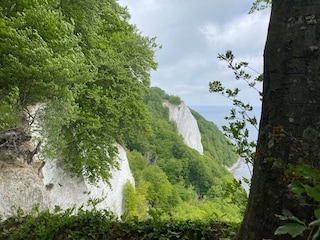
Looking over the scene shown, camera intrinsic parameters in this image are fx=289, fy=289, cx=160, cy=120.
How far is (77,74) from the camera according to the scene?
510cm

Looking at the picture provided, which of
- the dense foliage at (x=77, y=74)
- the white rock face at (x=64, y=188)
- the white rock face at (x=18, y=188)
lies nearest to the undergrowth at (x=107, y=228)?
the dense foliage at (x=77, y=74)

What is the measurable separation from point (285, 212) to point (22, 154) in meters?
5.58

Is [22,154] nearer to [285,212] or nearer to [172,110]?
[285,212]

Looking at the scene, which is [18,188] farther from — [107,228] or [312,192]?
[312,192]

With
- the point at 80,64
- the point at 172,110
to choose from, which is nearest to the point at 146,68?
the point at 80,64

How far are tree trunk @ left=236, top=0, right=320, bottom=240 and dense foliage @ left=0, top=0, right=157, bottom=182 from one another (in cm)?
381

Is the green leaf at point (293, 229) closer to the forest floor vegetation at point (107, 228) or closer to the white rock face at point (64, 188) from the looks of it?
the forest floor vegetation at point (107, 228)

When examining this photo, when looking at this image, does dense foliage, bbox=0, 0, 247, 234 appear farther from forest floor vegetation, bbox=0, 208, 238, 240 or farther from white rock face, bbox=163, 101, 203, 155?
white rock face, bbox=163, 101, 203, 155

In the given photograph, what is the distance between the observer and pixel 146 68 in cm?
988

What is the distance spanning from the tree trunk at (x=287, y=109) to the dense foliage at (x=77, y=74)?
3.81 m

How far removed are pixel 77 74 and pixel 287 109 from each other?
4558mm

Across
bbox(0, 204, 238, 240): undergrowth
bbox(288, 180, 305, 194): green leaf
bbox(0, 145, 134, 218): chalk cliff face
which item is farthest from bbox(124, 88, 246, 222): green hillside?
bbox(288, 180, 305, 194): green leaf

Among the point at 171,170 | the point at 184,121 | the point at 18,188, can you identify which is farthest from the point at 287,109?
the point at 184,121

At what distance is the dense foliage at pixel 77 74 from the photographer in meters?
4.30
